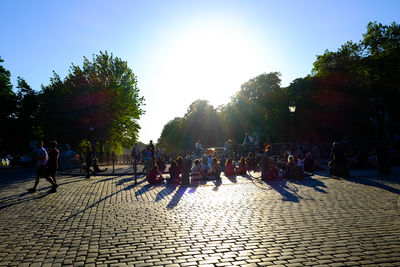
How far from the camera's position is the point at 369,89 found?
40125mm

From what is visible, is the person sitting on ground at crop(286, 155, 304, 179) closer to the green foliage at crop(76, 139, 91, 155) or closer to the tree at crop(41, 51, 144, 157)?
the tree at crop(41, 51, 144, 157)

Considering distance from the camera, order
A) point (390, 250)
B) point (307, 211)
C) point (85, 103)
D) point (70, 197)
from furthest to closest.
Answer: point (85, 103) < point (70, 197) < point (307, 211) < point (390, 250)

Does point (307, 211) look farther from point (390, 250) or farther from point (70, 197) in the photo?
point (70, 197)

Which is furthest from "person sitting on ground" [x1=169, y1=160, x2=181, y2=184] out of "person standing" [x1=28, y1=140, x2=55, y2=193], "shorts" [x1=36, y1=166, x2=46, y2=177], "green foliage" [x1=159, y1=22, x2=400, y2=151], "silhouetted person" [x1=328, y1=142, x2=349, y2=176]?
"green foliage" [x1=159, y1=22, x2=400, y2=151]

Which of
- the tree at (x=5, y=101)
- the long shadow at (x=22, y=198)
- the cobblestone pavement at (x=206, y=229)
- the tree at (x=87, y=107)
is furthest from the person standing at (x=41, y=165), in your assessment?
the tree at (x=5, y=101)

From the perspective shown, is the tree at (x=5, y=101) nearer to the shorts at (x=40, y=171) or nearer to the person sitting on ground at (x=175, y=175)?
the shorts at (x=40, y=171)

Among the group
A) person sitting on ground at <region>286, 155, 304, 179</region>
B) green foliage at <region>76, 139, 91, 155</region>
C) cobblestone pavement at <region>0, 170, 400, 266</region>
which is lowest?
cobblestone pavement at <region>0, 170, 400, 266</region>

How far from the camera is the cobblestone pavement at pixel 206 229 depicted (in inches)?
202

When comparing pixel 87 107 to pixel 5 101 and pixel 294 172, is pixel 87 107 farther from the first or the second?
pixel 294 172

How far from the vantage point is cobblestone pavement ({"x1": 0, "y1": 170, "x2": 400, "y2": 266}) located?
5.14 metres

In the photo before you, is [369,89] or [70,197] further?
[369,89]

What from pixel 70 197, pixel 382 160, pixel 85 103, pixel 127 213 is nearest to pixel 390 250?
pixel 127 213

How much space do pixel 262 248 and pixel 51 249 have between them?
3.34m

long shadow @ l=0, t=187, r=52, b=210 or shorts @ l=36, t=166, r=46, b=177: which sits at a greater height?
shorts @ l=36, t=166, r=46, b=177
